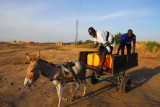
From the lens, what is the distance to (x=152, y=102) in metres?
4.43

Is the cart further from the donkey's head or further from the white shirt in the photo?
the donkey's head

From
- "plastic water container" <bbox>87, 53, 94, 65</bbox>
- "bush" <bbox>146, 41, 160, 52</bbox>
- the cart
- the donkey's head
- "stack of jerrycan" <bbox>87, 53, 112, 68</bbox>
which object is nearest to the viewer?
the donkey's head

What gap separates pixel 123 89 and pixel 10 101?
4435 mm

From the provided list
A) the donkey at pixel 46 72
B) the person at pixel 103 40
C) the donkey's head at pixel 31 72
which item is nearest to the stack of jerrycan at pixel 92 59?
the person at pixel 103 40

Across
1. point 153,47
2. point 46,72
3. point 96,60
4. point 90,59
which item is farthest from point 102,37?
point 153,47

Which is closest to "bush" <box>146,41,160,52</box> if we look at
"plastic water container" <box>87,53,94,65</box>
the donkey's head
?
"plastic water container" <box>87,53,94,65</box>

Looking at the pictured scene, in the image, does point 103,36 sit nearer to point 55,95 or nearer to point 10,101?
point 55,95

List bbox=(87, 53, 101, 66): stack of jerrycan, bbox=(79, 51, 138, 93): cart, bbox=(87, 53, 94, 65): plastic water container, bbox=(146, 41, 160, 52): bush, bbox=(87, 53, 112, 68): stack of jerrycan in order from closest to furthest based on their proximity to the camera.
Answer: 1. bbox=(79, 51, 138, 93): cart
2. bbox=(87, 53, 112, 68): stack of jerrycan
3. bbox=(87, 53, 101, 66): stack of jerrycan
4. bbox=(87, 53, 94, 65): plastic water container
5. bbox=(146, 41, 160, 52): bush

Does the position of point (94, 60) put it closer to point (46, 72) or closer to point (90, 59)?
point (90, 59)

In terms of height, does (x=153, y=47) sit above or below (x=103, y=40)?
below

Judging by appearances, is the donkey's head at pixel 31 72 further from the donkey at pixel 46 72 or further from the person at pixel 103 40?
the person at pixel 103 40

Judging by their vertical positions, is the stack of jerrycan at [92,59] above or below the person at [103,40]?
below

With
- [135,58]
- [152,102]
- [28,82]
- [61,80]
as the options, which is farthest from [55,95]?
[135,58]

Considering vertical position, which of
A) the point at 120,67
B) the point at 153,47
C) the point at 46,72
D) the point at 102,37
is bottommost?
the point at 120,67
